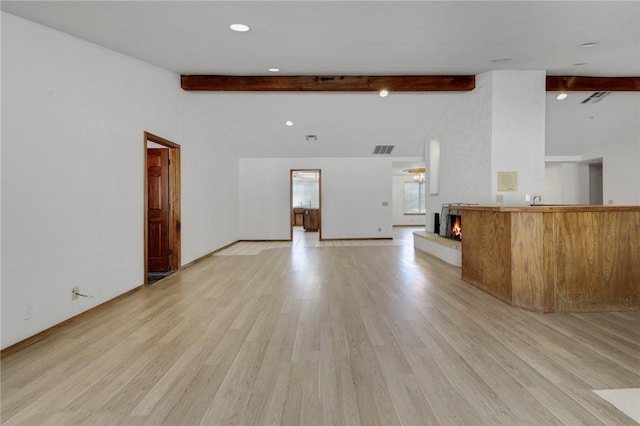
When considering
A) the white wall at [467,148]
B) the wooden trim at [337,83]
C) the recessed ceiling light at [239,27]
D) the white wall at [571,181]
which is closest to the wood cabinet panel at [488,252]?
the white wall at [467,148]

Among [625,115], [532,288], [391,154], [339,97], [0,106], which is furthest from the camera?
[391,154]

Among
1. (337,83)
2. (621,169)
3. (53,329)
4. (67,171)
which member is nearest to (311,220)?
(337,83)

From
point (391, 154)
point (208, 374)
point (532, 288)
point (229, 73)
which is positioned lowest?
point (208, 374)

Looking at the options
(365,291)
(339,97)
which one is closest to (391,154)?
(339,97)

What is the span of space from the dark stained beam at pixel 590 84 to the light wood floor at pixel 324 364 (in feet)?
12.8

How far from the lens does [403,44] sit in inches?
155

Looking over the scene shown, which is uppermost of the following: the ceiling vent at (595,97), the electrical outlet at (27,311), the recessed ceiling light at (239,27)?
the ceiling vent at (595,97)

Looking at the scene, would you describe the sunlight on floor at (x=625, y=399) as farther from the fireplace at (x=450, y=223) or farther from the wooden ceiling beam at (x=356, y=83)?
the wooden ceiling beam at (x=356, y=83)

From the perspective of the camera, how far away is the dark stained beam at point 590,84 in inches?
213

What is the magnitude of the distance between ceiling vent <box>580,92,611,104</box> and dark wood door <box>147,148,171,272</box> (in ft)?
25.6

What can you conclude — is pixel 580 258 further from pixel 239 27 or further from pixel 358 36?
pixel 239 27

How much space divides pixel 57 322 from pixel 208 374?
180cm

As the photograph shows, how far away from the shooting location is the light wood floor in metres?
1.73

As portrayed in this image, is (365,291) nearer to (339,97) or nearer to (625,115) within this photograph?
(339,97)
